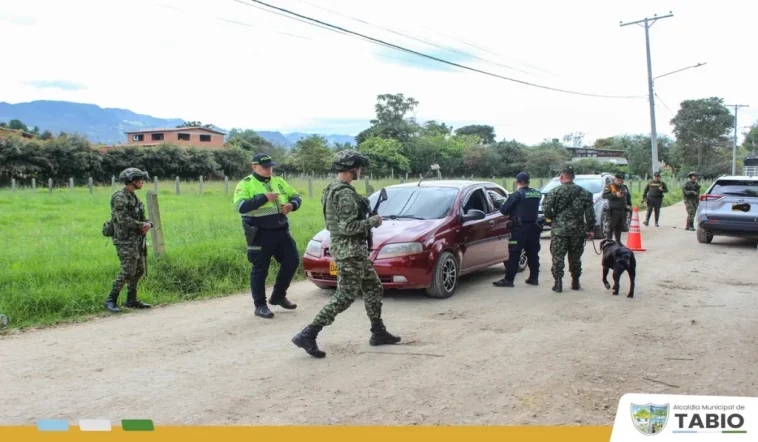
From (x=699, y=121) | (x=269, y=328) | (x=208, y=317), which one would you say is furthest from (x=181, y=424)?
(x=699, y=121)

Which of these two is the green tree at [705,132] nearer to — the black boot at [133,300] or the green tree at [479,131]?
the green tree at [479,131]

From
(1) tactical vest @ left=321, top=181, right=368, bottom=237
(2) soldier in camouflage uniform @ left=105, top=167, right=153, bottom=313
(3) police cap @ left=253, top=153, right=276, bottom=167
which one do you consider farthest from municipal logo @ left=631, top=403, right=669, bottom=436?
(2) soldier in camouflage uniform @ left=105, top=167, right=153, bottom=313

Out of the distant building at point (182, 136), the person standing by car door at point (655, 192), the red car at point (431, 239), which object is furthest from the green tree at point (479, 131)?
the red car at point (431, 239)

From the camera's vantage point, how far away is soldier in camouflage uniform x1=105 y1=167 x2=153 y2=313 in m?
6.77

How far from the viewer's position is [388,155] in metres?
42.5

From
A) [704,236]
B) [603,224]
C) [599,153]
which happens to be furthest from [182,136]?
[704,236]

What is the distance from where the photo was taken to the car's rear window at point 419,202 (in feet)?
26.4

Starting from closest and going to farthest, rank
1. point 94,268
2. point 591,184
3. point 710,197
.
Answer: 1. point 94,268
2. point 710,197
3. point 591,184

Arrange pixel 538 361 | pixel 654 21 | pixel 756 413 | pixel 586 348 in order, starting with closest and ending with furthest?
1. pixel 756 413
2. pixel 538 361
3. pixel 586 348
4. pixel 654 21

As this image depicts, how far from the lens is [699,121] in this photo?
70.7 metres

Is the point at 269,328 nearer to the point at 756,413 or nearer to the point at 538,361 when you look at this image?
the point at 538,361

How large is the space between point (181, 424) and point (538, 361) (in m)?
2.77

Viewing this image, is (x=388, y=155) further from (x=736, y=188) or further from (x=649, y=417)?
(x=649, y=417)

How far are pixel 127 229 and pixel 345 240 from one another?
3.05 metres
